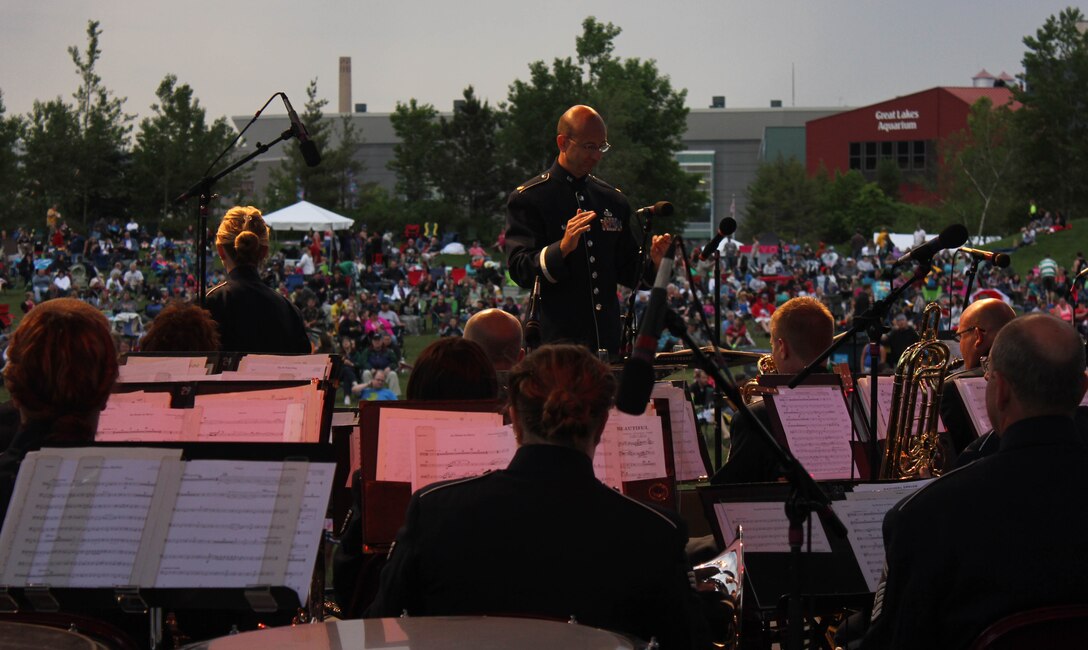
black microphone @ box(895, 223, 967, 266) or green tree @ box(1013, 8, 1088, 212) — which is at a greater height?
green tree @ box(1013, 8, 1088, 212)

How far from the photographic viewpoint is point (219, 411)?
4.82 m

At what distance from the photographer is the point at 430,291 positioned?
36469mm

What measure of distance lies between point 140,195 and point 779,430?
172 ft

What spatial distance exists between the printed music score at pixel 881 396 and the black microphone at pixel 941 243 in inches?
28.1

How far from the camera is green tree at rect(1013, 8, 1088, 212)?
6712 centimetres

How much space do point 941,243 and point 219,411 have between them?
278cm

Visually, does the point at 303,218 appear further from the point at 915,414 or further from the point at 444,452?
the point at 444,452

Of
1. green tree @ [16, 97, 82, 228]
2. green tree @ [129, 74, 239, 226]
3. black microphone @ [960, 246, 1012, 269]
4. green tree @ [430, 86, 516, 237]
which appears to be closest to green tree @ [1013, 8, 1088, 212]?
green tree @ [430, 86, 516, 237]

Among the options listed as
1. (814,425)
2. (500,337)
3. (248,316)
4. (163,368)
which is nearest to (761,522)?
(814,425)

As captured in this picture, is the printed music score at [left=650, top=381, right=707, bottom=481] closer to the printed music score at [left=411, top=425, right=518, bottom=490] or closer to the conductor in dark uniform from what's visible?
the printed music score at [left=411, top=425, right=518, bottom=490]

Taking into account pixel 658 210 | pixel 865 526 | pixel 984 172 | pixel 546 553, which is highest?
pixel 984 172

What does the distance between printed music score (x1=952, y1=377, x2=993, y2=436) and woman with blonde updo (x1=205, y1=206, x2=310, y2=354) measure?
3627 mm

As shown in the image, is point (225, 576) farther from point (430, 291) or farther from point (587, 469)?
point (430, 291)

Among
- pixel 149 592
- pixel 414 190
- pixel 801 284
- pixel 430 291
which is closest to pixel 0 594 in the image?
pixel 149 592
